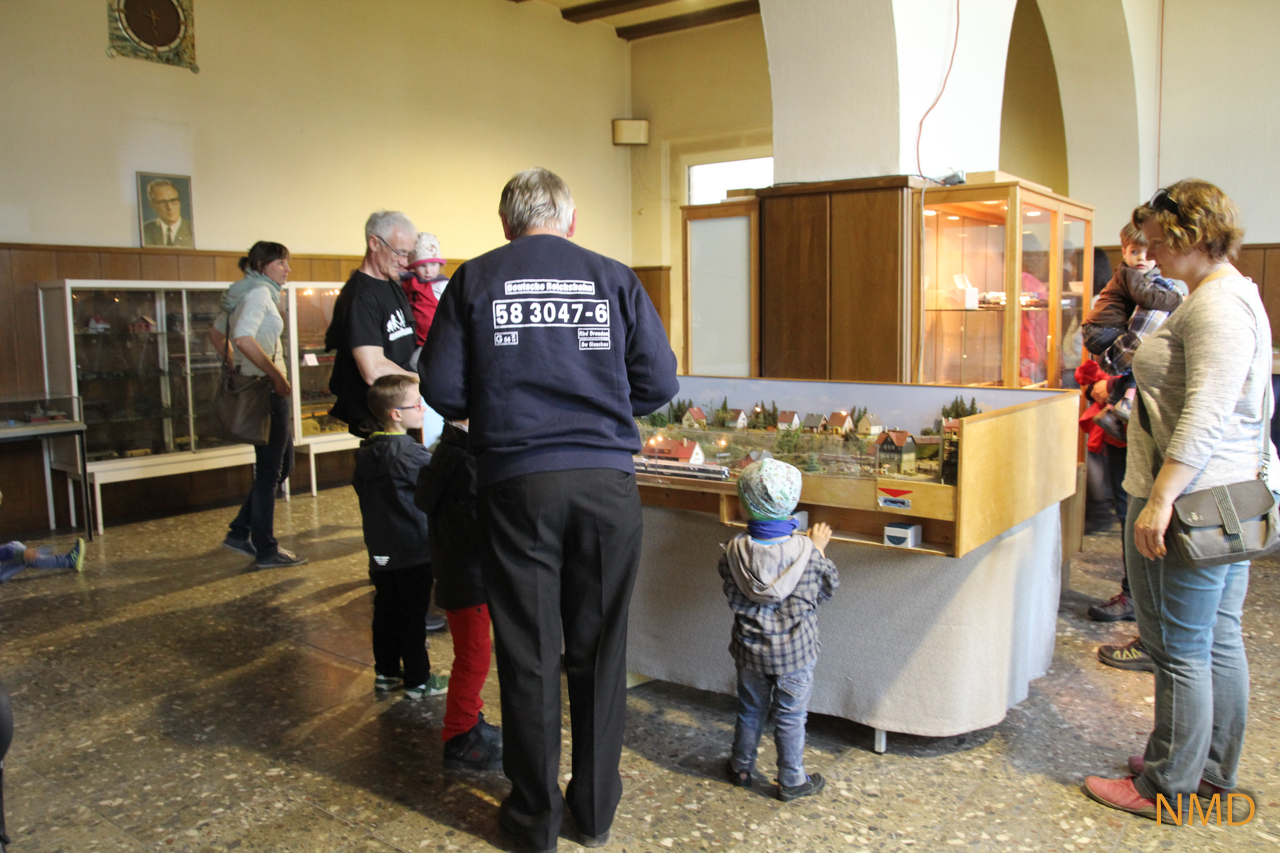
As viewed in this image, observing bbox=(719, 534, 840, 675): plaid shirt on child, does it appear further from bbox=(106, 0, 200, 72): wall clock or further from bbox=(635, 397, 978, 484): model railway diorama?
bbox=(106, 0, 200, 72): wall clock

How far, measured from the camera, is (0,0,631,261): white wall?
19.9 feet

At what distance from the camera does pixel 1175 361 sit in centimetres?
237

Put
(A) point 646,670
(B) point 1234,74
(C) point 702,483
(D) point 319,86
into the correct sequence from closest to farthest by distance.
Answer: (C) point 702,483 → (A) point 646,670 → (B) point 1234,74 → (D) point 319,86

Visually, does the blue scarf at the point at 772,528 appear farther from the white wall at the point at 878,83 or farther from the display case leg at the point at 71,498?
the display case leg at the point at 71,498

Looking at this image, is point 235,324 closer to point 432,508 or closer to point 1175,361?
point 432,508

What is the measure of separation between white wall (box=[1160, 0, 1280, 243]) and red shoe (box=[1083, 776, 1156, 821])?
578cm

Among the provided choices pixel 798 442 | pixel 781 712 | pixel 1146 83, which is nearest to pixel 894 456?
pixel 798 442

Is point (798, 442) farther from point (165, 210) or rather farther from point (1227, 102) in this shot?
point (1227, 102)

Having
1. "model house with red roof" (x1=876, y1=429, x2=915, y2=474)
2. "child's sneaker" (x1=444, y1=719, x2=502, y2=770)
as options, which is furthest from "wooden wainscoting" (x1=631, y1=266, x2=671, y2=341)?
"child's sneaker" (x1=444, y1=719, x2=502, y2=770)

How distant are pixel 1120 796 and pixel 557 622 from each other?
1.53 m

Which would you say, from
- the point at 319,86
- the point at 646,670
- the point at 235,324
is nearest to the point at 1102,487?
the point at 646,670

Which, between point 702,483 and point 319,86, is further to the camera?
point 319,86

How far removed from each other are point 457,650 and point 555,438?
3.00 feet

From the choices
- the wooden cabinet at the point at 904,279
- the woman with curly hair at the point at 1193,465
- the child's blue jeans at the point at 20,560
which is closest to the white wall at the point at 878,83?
the wooden cabinet at the point at 904,279
